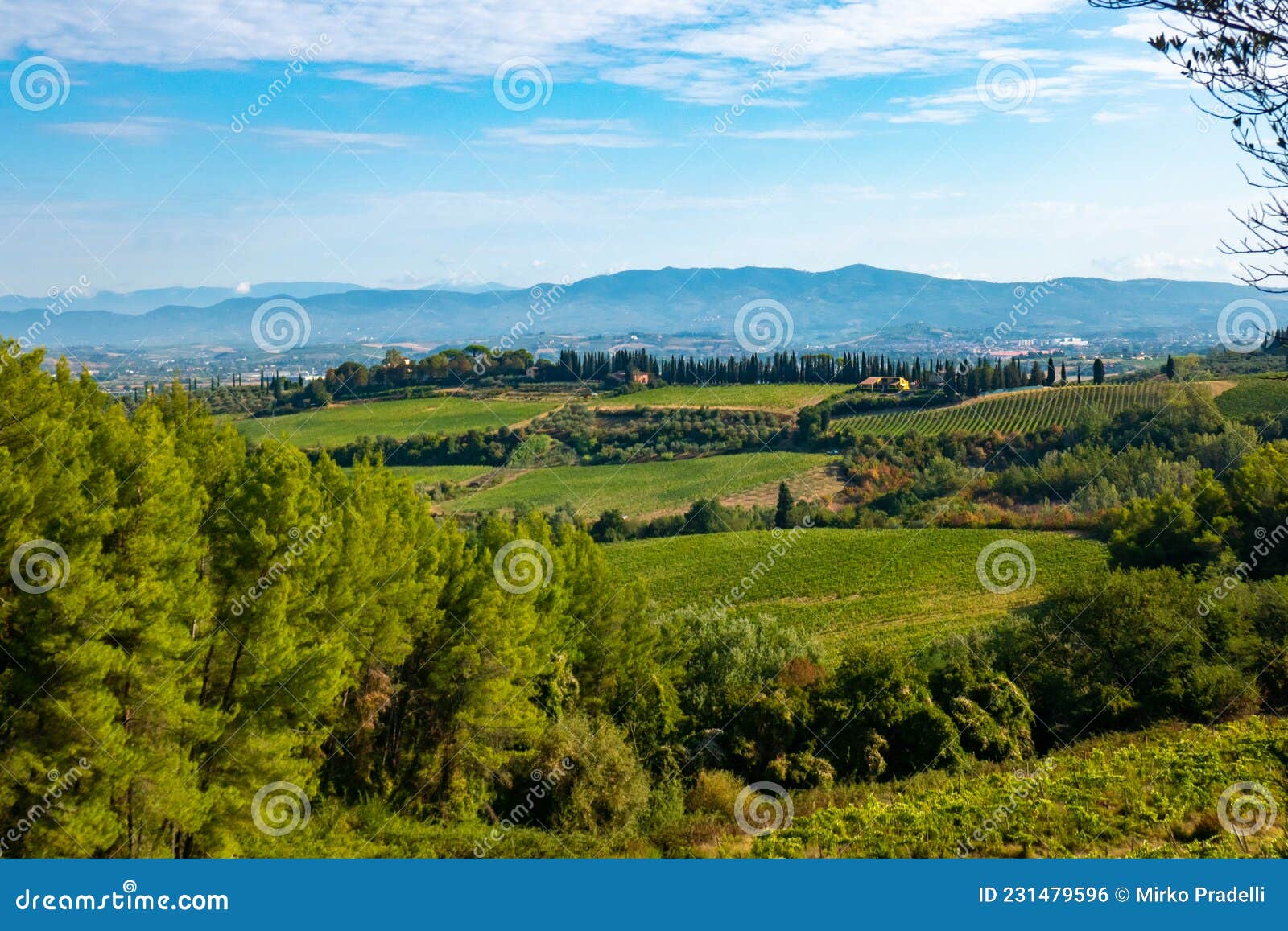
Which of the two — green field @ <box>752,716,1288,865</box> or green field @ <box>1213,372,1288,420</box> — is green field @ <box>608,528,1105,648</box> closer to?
green field @ <box>752,716,1288,865</box>

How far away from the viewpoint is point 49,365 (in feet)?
62.9

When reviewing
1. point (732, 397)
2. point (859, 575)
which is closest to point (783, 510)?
point (859, 575)

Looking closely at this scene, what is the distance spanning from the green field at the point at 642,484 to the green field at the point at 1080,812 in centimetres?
4527

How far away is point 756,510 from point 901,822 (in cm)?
4844

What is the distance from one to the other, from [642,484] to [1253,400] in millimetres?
46198

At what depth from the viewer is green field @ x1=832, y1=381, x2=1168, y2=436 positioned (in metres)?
79.2

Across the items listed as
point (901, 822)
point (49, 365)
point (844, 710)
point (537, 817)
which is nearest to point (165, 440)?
point (49, 365)

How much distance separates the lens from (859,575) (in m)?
49.3

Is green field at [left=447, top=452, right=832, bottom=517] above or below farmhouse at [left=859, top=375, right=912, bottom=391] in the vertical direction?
below

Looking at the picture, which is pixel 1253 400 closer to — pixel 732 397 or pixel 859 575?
pixel 859 575

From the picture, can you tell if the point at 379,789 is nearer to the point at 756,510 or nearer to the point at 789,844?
the point at 789,844

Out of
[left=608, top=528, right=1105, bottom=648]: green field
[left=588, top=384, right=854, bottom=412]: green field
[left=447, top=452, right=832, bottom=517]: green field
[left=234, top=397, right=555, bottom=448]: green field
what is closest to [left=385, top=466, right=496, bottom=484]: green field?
[left=447, top=452, right=832, bottom=517]: green field

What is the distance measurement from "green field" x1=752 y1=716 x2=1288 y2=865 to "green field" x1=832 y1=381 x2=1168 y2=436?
61440mm

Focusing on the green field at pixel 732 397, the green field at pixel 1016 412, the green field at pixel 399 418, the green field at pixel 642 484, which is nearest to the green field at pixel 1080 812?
the green field at pixel 642 484
